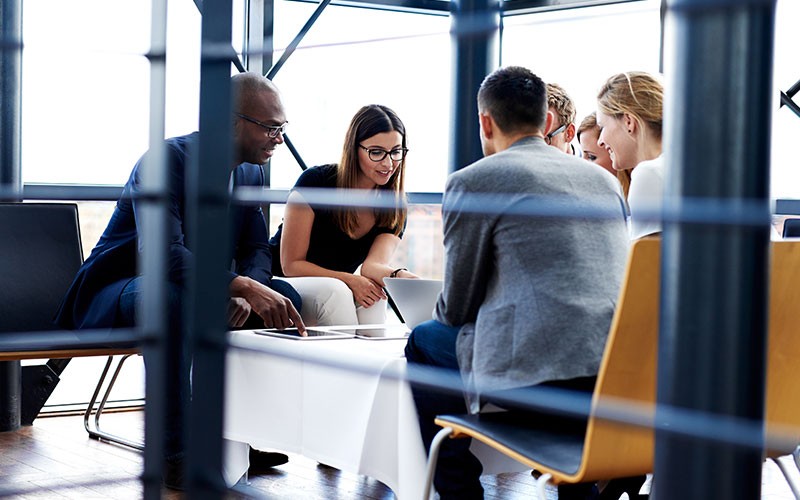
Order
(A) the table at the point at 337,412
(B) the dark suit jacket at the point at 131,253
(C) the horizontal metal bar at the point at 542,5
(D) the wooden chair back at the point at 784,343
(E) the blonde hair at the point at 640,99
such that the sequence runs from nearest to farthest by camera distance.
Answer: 1. (D) the wooden chair back at the point at 784,343
2. (A) the table at the point at 337,412
3. (E) the blonde hair at the point at 640,99
4. (B) the dark suit jacket at the point at 131,253
5. (C) the horizontal metal bar at the point at 542,5

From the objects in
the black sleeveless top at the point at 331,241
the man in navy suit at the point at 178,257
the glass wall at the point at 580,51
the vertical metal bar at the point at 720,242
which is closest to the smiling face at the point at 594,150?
the black sleeveless top at the point at 331,241

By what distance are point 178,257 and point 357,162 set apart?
0.64m

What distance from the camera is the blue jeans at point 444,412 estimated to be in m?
1.94

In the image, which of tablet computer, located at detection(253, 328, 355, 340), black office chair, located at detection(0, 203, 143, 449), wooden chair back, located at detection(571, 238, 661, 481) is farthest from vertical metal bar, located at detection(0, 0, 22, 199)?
wooden chair back, located at detection(571, 238, 661, 481)

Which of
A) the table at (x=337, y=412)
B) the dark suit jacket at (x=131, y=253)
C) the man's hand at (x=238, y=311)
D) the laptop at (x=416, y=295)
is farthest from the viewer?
the dark suit jacket at (x=131, y=253)

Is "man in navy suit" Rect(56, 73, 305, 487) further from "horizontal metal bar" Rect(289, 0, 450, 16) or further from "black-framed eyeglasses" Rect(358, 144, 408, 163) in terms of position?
"horizontal metal bar" Rect(289, 0, 450, 16)

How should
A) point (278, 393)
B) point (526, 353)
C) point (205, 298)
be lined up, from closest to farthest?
point (205, 298), point (526, 353), point (278, 393)

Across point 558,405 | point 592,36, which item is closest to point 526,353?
point 558,405

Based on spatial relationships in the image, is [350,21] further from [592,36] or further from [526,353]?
[526,353]

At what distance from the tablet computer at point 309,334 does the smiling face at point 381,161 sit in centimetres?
77

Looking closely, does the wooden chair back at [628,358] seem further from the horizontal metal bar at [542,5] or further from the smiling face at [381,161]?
the horizontal metal bar at [542,5]

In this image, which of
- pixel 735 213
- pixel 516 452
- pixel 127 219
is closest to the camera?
pixel 735 213

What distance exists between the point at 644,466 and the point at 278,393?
0.80 m

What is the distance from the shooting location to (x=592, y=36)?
14.9 ft
